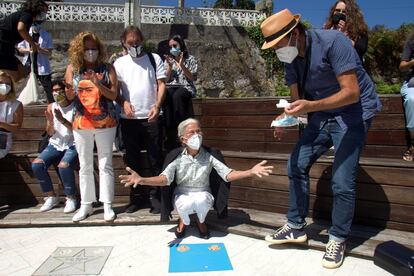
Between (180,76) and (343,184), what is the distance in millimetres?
2314

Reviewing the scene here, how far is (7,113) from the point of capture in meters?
4.28

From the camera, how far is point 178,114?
13.9ft

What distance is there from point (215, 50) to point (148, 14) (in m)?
2.76

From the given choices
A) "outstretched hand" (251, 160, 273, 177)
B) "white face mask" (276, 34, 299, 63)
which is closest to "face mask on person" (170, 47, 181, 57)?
"white face mask" (276, 34, 299, 63)

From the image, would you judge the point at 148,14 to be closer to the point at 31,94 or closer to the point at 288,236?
the point at 31,94

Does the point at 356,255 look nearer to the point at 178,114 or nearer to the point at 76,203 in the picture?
the point at 178,114

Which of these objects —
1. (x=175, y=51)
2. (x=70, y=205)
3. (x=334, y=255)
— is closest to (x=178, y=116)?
(x=175, y=51)

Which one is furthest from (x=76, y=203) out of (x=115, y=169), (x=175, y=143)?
(x=175, y=143)

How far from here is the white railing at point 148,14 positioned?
41.9 feet

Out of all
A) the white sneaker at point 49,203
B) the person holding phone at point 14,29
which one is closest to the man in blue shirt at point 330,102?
the white sneaker at point 49,203

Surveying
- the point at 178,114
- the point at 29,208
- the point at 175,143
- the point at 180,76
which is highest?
the point at 180,76

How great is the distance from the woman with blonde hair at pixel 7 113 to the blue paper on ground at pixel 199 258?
7.67 feet

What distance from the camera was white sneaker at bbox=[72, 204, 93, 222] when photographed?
151 inches

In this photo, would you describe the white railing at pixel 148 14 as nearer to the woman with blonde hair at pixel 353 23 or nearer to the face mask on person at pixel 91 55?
the face mask on person at pixel 91 55
